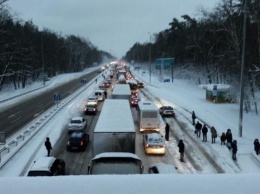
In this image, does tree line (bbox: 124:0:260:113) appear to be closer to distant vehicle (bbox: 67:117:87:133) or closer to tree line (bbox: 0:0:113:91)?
distant vehicle (bbox: 67:117:87:133)

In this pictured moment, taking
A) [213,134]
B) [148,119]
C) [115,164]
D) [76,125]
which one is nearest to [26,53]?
[76,125]

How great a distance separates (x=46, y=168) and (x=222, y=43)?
58547 millimetres

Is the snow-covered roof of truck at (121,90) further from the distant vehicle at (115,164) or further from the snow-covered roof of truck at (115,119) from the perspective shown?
the distant vehicle at (115,164)

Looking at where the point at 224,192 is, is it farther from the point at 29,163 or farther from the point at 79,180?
the point at 29,163

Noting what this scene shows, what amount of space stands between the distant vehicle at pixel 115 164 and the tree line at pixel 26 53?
32.0m

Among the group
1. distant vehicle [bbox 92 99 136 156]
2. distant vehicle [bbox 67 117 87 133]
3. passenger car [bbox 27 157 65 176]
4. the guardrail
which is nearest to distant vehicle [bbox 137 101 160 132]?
distant vehicle [bbox 67 117 87 133]

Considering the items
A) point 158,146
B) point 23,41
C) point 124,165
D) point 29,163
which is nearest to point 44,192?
point 124,165

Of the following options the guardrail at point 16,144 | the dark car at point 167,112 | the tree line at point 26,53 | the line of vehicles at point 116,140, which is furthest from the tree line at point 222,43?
the tree line at point 26,53

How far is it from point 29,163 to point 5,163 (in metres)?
1.45

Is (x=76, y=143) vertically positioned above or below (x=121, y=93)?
below

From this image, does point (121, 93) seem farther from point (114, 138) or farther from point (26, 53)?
point (26, 53)

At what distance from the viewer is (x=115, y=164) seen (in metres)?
14.6

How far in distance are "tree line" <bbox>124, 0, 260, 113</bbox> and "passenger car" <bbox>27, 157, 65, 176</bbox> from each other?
60.5ft

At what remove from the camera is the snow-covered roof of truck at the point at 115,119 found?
20656 mm
